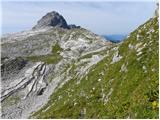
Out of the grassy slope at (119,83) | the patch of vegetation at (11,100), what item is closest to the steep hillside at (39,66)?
the patch of vegetation at (11,100)

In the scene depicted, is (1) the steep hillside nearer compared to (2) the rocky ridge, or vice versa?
(2) the rocky ridge

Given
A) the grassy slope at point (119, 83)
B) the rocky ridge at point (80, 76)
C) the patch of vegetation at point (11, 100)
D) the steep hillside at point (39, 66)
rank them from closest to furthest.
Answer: the rocky ridge at point (80, 76) → the grassy slope at point (119, 83) → the steep hillside at point (39, 66) → the patch of vegetation at point (11, 100)

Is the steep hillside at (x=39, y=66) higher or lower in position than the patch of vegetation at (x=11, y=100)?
higher

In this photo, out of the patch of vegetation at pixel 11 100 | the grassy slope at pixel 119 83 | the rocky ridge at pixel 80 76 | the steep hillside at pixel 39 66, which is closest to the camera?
the rocky ridge at pixel 80 76

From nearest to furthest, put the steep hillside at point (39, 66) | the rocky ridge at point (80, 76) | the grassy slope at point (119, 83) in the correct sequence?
1. the rocky ridge at point (80, 76)
2. the grassy slope at point (119, 83)
3. the steep hillside at point (39, 66)

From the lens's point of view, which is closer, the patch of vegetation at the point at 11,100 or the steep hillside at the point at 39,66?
the steep hillside at the point at 39,66

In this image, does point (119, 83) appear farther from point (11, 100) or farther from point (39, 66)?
point (39, 66)

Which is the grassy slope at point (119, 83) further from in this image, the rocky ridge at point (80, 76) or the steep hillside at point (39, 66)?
the steep hillside at point (39, 66)

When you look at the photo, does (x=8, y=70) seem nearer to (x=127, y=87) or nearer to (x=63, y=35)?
(x=63, y=35)

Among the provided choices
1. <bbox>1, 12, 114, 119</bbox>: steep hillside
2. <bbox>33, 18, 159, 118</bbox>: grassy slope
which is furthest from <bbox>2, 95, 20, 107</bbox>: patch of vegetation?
<bbox>33, 18, 159, 118</bbox>: grassy slope

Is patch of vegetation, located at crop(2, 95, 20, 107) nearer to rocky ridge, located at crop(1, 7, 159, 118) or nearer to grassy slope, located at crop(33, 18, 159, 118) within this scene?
rocky ridge, located at crop(1, 7, 159, 118)

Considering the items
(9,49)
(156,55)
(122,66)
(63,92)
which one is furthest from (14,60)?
(156,55)

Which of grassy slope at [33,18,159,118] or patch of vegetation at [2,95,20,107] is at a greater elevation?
grassy slope at [33,18,159,118]

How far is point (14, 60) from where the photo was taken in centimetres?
10081
